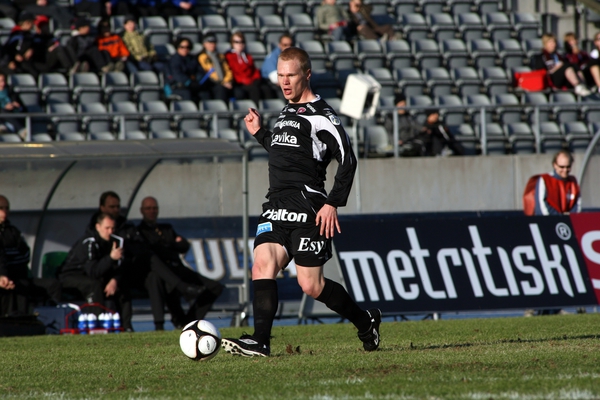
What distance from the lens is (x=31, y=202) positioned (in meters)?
13.5

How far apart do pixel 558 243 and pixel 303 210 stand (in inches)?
275

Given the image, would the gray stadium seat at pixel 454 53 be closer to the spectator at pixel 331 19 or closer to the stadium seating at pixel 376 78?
the stadium seating at pixel 376 78

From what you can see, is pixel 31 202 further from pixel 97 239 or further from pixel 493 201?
pixel 493 201

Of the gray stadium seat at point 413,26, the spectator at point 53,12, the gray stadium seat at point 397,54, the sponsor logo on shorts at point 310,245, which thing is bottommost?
the sponsor logo on shorts at point 310,245

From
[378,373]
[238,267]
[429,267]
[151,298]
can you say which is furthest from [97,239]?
[378,373]

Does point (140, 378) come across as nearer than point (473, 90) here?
Yes

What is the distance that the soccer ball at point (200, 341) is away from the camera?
21.6 ft

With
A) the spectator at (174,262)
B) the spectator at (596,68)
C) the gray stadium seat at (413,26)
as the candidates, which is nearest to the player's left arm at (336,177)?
the spectator at (174,262)

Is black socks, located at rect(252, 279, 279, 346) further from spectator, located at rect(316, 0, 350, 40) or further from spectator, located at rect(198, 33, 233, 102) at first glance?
spectator, located at rect(316, 0, 350, 40)

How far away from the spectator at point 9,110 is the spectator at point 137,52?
274 cm

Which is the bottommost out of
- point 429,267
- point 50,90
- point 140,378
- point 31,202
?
point 140,378

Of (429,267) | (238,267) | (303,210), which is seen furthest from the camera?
(238,267)

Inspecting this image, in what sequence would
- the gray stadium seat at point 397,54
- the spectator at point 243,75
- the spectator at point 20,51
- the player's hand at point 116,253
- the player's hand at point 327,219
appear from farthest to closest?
the gray stadium seat at point 397,54, the spectator at point 243,75, the spectator at point 20,51, the player's hand at point 116,253, the player's hand at point 327,219

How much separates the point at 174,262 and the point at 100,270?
1.12 m
